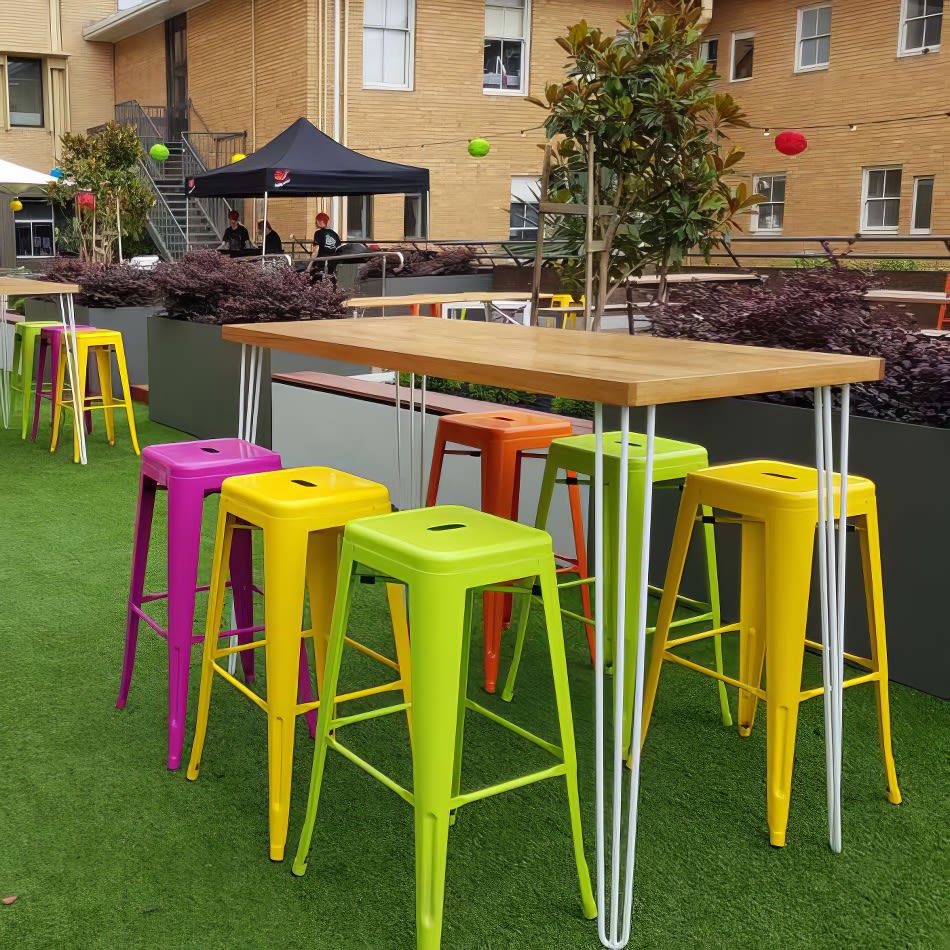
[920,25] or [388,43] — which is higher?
[920,25]

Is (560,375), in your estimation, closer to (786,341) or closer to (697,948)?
(697,948)

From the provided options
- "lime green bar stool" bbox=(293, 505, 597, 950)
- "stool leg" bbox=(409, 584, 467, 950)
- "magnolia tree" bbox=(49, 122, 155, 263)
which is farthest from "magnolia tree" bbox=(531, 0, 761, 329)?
"magnolia tree" bbox=(49, 122, 155, 263)

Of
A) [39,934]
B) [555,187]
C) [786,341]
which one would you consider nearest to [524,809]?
[39,934]

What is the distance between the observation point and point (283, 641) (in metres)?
2.38

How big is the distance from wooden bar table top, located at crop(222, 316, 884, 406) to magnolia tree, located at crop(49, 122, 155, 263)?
30.5 ft

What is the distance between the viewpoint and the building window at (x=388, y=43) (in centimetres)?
1523

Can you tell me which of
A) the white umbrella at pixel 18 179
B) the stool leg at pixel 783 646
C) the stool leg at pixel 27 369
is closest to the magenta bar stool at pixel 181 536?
the stool leg at pixel 783 646

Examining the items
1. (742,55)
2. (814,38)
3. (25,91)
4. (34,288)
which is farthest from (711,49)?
(34,288)

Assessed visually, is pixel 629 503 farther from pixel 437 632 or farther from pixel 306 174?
pixel 306 174

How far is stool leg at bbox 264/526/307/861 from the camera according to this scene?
2357 millimetres

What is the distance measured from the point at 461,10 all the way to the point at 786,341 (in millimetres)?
13386

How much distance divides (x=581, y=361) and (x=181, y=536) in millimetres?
1085

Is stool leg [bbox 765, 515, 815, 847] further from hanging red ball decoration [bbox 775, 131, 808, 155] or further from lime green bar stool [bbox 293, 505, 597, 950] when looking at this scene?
hanging red ball decoration [bbox 775, 131, 808, 155]

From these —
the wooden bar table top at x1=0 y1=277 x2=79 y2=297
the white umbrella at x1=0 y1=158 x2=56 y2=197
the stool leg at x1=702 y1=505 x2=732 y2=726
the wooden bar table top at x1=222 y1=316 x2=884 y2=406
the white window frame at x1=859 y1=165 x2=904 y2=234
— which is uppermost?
the white window frame at x1=859 y1=165 x2=904 y2=234
